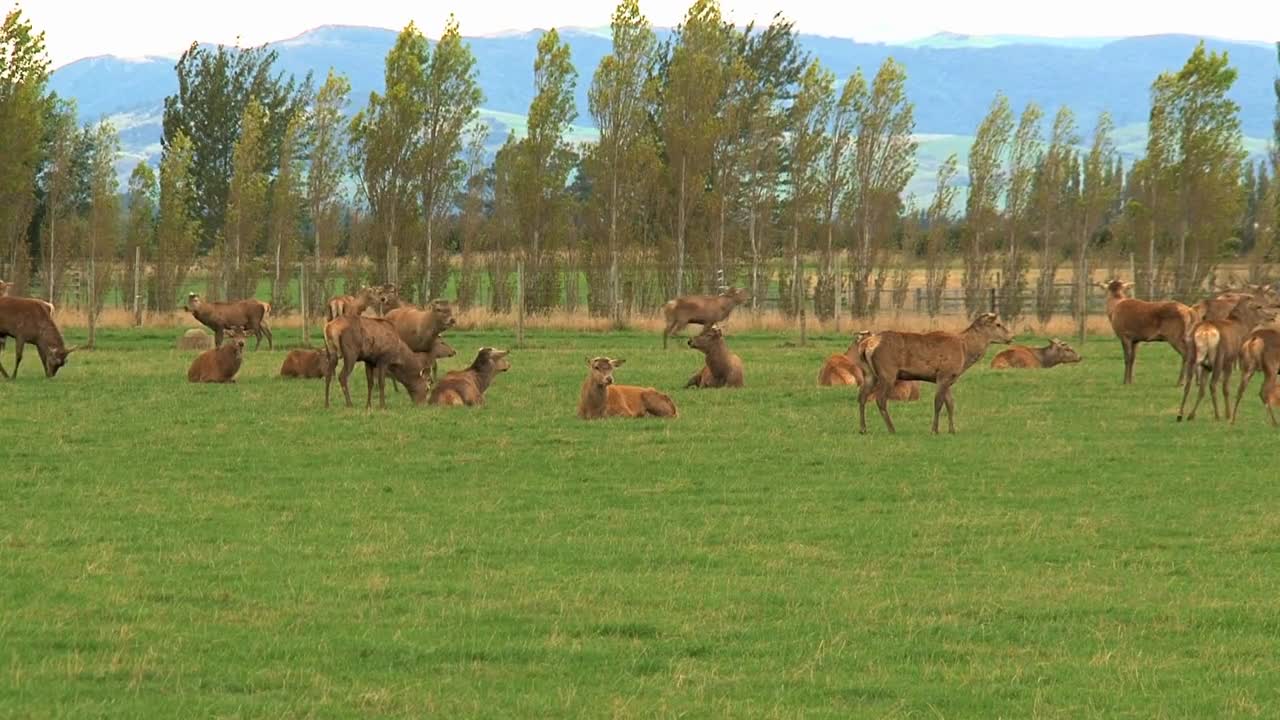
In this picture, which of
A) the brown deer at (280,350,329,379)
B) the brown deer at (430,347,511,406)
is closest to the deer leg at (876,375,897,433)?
the brown deer at (430,347,511,406)

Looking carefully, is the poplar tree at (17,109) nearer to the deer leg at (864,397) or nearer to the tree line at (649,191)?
the tree line at (649,191)

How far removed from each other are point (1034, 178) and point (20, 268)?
94.5 ft

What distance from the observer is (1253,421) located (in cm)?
2114

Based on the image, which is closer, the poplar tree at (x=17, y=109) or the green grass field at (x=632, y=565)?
the green grass field at (x=632, y=565)

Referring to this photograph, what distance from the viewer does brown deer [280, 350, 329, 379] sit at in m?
26.7

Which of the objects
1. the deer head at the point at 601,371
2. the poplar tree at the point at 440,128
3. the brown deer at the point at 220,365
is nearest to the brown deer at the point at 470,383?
the deer head at the point at 601,371

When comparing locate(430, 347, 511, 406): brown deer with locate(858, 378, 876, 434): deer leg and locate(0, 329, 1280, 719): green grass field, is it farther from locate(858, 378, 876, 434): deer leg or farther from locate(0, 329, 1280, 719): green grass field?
locate(858, 378, 876, 434): deer leg

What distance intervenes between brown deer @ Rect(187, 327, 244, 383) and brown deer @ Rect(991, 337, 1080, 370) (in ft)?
38.9

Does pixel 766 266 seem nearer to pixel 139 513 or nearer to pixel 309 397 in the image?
pixel 309 397

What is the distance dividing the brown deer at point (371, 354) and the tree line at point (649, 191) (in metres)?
20.5

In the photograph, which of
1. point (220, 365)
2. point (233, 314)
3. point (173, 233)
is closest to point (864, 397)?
point (220, 365)

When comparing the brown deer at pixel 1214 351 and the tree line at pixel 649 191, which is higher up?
the tree line at pixel 649 191

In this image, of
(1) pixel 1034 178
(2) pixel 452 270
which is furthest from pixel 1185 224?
(2) pixel 452 270

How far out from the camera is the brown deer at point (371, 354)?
21.8m
